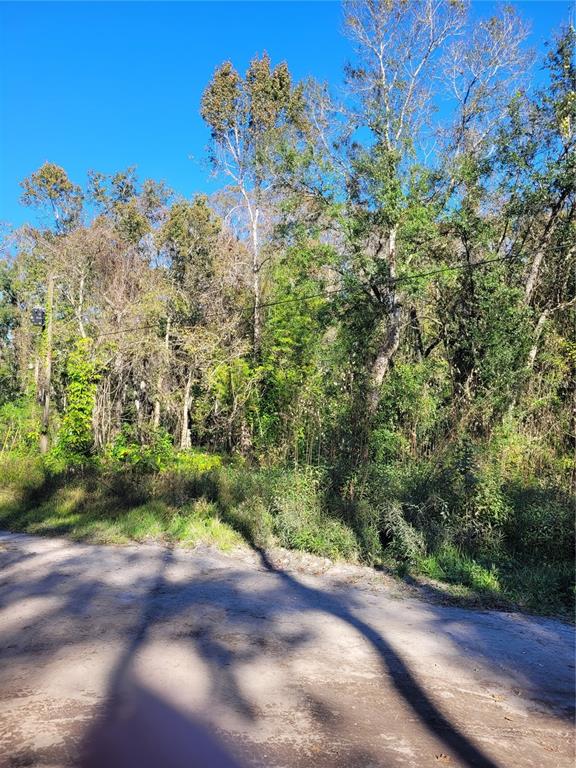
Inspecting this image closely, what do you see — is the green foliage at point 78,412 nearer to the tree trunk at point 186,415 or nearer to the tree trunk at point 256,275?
the tree trunk at point 186,415

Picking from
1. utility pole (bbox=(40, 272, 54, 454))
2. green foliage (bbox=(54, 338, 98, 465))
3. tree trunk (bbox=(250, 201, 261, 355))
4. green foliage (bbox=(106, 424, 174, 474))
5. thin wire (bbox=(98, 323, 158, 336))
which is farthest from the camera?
tree trunk (bbox=(250, 201, 261, 355))

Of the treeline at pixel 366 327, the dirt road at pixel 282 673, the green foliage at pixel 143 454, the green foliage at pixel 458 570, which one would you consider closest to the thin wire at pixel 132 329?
the treeline at pixel 366 327

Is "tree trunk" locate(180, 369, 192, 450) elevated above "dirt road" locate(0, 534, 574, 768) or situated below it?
above

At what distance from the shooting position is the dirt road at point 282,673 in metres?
3.01

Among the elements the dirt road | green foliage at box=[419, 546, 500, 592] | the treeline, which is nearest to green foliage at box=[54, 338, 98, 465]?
the treeline

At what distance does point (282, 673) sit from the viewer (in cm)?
394

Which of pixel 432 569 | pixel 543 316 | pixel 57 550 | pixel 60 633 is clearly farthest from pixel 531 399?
pixel 60 633

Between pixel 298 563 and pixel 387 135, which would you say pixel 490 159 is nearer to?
pixel 387 135

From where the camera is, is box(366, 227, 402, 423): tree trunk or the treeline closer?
the treeline

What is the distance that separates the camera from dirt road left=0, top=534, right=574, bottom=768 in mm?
3010

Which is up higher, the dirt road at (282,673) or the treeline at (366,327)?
the treeline at (366,327)

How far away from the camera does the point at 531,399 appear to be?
13461 millimetres

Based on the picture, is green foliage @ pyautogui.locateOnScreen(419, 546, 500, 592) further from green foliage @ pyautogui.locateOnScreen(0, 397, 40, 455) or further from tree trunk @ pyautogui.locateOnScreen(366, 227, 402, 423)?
green foliage @ pyautogui.locateOnScreen(0, 397, 40, 455)

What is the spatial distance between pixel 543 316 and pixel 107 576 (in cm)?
1299
